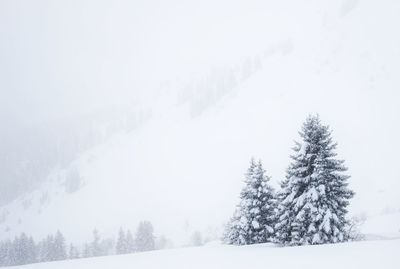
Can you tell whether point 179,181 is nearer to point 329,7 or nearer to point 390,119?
point 390,119

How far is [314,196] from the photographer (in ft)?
55.6

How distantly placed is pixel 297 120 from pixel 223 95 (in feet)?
157

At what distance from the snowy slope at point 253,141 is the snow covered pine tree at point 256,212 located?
116 ft

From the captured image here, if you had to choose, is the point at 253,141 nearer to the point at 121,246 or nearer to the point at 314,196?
the point at 121,246

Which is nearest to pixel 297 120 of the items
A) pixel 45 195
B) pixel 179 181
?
pixel 179 181

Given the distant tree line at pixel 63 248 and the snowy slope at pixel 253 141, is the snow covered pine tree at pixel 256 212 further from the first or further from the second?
the distant tree line at pixel 63 248

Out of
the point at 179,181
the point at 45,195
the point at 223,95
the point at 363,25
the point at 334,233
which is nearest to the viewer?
the point at 334,233

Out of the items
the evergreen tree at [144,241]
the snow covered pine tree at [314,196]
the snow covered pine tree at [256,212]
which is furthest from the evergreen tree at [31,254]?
the snow covered pine tree at [314,196]

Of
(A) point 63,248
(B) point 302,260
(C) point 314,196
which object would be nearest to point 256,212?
(C) point 314,196

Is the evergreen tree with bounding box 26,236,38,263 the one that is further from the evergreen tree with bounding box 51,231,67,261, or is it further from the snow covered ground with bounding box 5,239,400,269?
the snow covered ground with bounding box 5,239,400,269

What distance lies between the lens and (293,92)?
3814 inches

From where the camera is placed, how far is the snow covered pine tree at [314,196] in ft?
55.7

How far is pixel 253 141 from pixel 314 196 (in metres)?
74.5

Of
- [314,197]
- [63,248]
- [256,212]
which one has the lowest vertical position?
[63,248]
